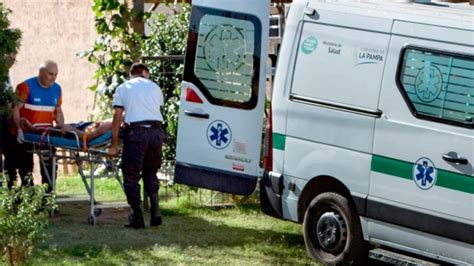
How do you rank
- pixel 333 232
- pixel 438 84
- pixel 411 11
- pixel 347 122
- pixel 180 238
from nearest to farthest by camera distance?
pixel 438 84 < pixel 411 11 < pixel 347 122 < pixel 333 232 < pixel 180 238

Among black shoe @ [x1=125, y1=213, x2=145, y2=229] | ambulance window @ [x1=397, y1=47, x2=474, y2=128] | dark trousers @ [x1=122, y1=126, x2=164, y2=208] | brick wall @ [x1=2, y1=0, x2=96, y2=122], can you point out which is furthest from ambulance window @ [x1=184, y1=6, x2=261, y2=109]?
brick wall @ [x1=2, y1=0, x2=96, y2=122]

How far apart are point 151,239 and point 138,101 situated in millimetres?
1311

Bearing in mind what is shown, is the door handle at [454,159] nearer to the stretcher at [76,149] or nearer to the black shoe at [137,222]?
the black shoe at [137,222]

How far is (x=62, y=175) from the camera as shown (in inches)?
688

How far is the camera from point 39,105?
12.2m

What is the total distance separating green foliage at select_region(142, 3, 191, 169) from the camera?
13.7m

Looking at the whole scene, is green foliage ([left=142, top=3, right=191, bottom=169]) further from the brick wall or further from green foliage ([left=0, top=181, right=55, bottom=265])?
green foliage ([left=0, top=181, right=55, bottom=265])

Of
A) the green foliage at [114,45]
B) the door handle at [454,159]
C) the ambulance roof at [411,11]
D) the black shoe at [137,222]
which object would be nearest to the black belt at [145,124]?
the black shoe at [137,222]

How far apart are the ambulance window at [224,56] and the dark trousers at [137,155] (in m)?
0.67

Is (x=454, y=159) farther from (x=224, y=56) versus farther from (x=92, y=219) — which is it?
(x=92, y=219)

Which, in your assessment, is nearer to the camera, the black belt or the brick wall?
the black belt

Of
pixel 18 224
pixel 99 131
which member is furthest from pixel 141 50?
pixel 18 224

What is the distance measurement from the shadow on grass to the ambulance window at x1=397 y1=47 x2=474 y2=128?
1.97 m

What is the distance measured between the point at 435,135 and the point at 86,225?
4.12 metres
